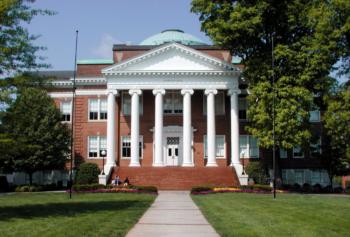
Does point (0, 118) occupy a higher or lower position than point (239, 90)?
lower

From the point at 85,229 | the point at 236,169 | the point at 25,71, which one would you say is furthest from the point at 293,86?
the point at 85,229

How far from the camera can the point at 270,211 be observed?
65.0 feet

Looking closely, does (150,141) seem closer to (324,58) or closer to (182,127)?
(182,127)

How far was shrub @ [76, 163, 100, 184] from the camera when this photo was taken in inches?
1688

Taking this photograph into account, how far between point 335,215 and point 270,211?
2.57 metres

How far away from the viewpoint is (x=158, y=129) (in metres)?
45.3

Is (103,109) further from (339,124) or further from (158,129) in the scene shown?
(339,124)

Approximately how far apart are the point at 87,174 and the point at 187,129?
9.68 metres

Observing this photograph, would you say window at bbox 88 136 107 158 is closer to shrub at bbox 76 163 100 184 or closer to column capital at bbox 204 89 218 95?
shrub at bbox 76 163 100 184

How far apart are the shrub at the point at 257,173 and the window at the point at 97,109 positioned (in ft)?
51.0

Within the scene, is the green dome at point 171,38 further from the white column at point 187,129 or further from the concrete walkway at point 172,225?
the concrete walkway at point 172,225

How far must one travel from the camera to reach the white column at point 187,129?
45.1 m

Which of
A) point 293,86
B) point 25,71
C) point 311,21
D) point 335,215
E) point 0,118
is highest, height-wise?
point 311,21

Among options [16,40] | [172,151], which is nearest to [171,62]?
[172,151]
